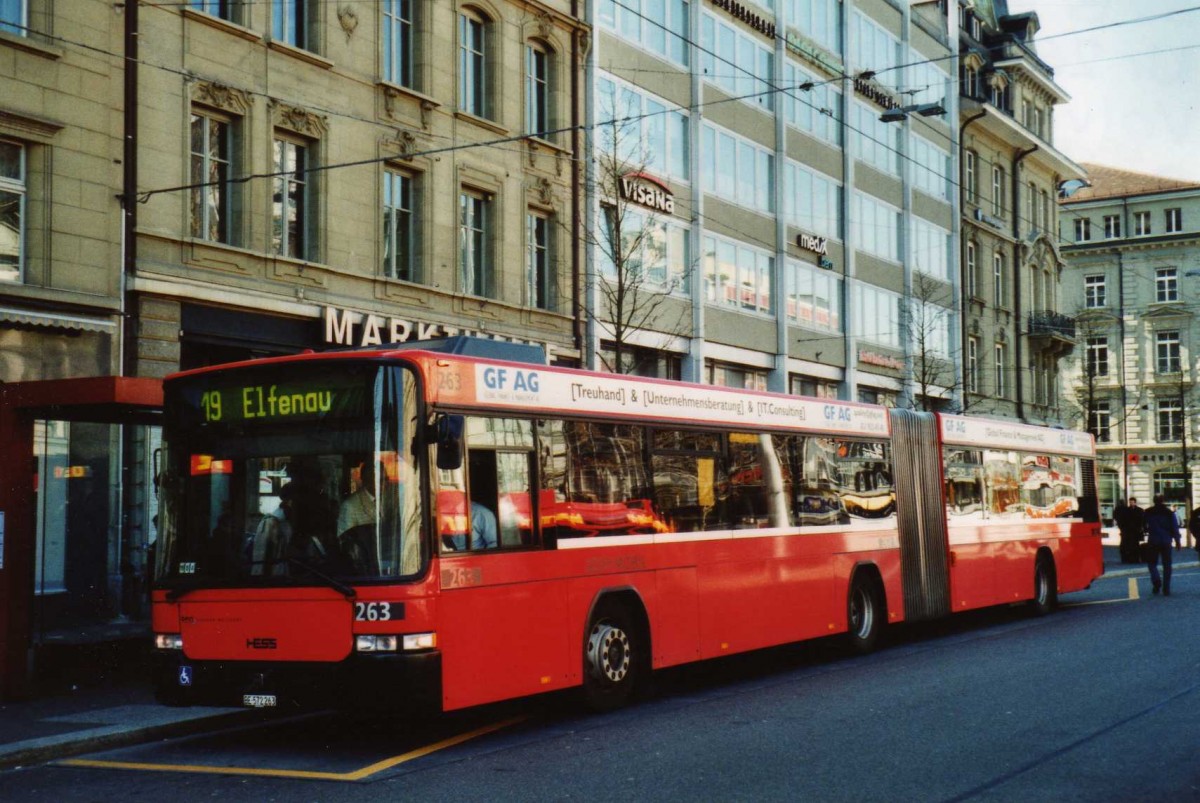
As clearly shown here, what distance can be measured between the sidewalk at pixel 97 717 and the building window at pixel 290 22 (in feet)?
33.7

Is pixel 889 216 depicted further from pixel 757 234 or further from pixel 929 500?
pixel 929 500

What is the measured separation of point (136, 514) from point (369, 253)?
6062 mm

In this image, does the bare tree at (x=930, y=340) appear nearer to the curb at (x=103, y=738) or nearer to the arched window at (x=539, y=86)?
the arched window at (x=539, y=86)

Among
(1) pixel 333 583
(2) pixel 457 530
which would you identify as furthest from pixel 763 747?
(1) pixel 333 583

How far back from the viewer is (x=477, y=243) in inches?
1000

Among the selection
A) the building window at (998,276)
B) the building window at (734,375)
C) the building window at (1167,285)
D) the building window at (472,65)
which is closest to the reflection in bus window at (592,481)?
the building window at (472,65)

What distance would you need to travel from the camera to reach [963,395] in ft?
144

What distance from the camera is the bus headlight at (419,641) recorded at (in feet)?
31.8

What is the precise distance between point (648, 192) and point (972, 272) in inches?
875

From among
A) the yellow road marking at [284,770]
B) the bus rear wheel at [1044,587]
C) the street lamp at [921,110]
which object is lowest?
the yellow road marking at [284,770]

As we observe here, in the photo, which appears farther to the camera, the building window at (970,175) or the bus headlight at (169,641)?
the building window at (970,175)

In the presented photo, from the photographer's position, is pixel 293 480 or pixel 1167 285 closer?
pixel 293 480

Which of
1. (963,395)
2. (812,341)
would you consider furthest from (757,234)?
(963,395)

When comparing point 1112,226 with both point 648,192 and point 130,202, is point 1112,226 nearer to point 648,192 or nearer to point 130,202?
point 648,192
